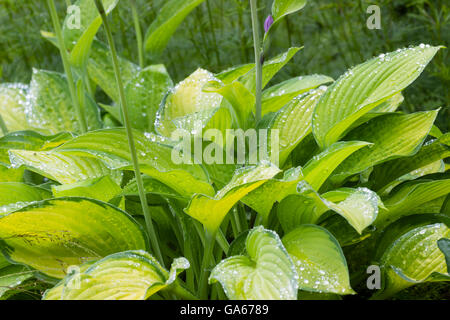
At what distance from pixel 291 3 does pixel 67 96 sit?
807mm

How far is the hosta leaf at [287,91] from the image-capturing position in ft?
4.39

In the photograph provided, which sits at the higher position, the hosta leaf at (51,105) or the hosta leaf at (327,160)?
the hosta leaf at (51,105)

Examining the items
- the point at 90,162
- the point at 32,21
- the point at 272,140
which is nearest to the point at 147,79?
the point at 90,162

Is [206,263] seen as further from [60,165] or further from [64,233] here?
[60,165]

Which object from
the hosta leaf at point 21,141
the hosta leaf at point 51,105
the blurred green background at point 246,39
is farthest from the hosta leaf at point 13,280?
the blurred green background at point 246,39

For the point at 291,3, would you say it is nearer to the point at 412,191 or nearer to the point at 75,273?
the point at 412,191

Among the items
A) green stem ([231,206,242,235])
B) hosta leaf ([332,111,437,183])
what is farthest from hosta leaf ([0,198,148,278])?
hosta leaf ([332,111,437,183])

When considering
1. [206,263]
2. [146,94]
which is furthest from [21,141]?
[206,263]

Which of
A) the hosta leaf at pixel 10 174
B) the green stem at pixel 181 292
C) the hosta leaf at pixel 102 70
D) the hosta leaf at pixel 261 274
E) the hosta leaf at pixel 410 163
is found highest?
the hosta leaf at pixel 102 70

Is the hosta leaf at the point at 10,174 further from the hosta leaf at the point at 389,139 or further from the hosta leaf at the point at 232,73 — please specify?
the hosta leaf at the point at 389,139

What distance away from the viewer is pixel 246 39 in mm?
2000

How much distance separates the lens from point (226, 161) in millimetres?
1152

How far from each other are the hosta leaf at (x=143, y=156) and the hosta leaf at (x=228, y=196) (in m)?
0.08

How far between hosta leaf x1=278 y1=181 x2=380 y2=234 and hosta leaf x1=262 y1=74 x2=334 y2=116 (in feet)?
1.17
